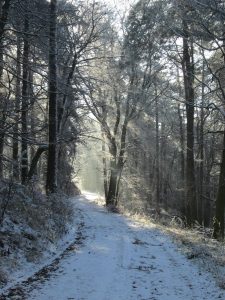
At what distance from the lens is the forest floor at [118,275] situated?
281 inches

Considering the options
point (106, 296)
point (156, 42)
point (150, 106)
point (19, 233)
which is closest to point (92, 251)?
point (19, 233)

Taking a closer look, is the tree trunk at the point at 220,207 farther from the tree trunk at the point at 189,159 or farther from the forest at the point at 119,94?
the tree trunk at the point at 189,159

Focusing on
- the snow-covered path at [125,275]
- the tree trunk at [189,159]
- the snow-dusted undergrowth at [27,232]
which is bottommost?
the snow-covered path at [125,275]

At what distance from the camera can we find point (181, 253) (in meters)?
11.1

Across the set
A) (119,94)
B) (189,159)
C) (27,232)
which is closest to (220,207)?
(189,159)

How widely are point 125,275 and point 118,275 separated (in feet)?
0.46

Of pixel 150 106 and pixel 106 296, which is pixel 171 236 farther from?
pixel 150 106

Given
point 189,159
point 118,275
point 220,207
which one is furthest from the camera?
point 189,159

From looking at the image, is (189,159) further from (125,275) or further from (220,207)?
(125,275)

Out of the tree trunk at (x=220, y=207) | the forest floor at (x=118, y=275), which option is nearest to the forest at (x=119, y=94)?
the tree trunk at (x=220, y=207)

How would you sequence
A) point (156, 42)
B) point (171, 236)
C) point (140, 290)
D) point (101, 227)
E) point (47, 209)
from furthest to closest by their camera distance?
point (156, 42), point (101, 227), point (171, 236), point (47, 209), point (140, 290)

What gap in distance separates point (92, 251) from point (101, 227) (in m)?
5.18

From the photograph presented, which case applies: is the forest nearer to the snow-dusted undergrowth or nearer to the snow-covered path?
the snow-dusted undergrowth

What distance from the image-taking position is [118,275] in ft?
27.5
